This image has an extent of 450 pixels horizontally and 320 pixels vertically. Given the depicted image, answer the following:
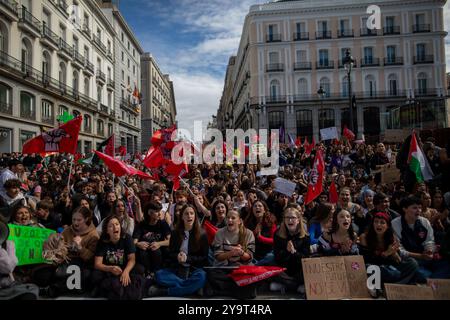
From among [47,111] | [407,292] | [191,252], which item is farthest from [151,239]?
[47,111]

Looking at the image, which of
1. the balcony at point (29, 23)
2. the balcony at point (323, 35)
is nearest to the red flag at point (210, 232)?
the balcony at point (29, 23)

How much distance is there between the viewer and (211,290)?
13.9 feet

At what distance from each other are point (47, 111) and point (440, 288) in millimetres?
26971

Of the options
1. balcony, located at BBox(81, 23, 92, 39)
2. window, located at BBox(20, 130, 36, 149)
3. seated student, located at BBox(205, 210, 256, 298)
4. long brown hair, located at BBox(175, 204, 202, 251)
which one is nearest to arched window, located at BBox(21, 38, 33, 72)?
window, located at BBox(20, 130, 36, 149)

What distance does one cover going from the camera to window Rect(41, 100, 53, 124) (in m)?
24.0

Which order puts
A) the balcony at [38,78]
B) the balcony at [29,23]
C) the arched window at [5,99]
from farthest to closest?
the balcony at [29,23], the balcony at [38,78], the arched window at [5,99]

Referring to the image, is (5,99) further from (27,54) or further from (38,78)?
(27,54)

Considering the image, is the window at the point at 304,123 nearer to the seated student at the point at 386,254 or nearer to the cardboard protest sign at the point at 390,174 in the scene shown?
the cardboard protest sign at the point at 390,174

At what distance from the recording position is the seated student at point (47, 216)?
5461 millimetres

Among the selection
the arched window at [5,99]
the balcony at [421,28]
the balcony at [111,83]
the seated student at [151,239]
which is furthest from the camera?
the balcony at [421,28]

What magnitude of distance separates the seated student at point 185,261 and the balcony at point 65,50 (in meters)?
27.3

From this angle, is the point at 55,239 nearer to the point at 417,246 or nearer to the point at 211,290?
the point at 211,290

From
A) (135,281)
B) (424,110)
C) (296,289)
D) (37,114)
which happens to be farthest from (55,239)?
(37,114)

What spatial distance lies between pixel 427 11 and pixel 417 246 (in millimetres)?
44964
